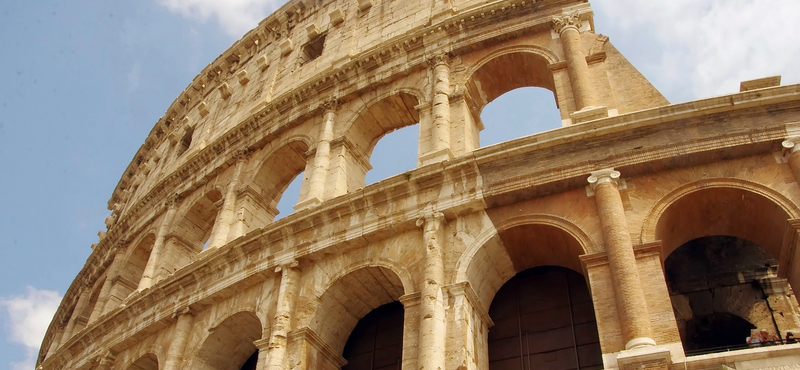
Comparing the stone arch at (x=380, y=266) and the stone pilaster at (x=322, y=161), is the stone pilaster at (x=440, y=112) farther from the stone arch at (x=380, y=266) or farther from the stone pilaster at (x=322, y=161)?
the stone pilaster at (x=322, y=161)

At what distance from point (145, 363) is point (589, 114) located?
9598 mm

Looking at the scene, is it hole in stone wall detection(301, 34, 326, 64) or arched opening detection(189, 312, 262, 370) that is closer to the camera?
arched opening detection(189, 312, 262, 370)

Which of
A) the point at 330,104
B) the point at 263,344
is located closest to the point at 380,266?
the point at 263,344

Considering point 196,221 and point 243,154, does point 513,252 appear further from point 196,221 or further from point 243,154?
point 196,221

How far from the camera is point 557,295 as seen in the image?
35.5 ft

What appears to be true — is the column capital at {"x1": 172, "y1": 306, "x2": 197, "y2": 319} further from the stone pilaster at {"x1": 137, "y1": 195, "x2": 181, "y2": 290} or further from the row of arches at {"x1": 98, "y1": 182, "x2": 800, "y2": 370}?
the stone pilaster at {"x1": 137, "y1": 195, "x2": 181, "y2": 290}

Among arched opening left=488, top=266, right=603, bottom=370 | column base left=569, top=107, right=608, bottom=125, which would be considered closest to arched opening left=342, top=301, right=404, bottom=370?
arched opening left=488, top=266, right=603, bottom=370

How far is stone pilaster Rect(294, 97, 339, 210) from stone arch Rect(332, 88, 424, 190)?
0.85 feet

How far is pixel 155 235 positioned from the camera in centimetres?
1823

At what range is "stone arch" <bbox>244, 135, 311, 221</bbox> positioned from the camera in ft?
51.5

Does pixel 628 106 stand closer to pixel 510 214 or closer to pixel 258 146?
pixel 510 214

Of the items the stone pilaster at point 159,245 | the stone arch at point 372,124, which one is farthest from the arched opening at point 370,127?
the stone pilaster at point 159,245

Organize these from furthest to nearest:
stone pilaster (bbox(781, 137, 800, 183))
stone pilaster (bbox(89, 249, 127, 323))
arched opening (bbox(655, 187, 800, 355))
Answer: stone pilaster (bbox(89, 249, 127, 323))
arched opening (bbox(655, 187, 800, 355))
stone pilaster (bbox(781, 137, 800, 183))

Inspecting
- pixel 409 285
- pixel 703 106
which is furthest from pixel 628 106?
pixel 409 285
